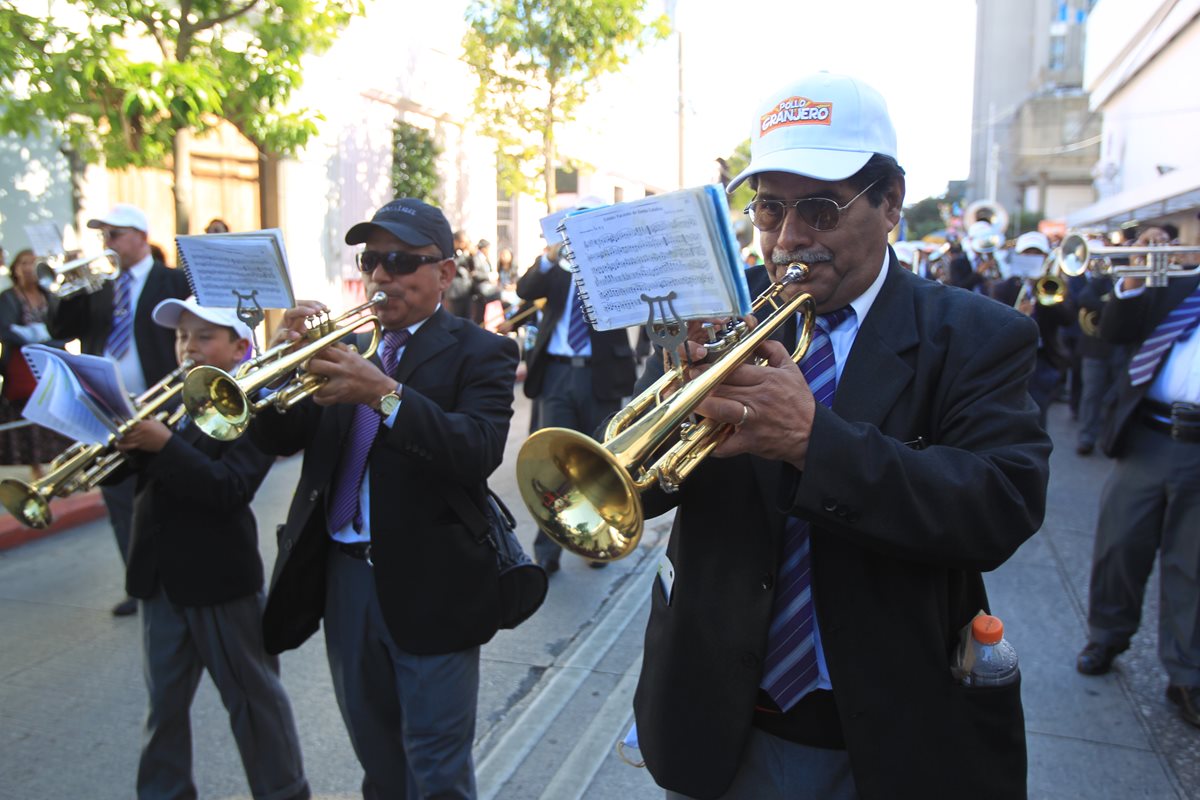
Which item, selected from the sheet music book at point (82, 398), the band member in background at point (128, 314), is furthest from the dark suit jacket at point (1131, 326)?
the band member in background at point (128, 314)

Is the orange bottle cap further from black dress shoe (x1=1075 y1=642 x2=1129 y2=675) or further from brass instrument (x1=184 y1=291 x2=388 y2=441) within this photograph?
black dress shoe (x1=1075 y1=642 x2=1129 y2=675)

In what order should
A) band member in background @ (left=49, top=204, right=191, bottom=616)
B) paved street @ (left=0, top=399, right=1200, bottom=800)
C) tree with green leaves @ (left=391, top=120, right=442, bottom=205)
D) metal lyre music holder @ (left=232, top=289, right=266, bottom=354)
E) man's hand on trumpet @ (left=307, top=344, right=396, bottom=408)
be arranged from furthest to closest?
1. tree with green leaves @ (left=391, top=120, right=442, bottom=205)
2. band member in background @ (left=49, top=204, right=191, bottom=616)
3. paved street @ (left=0, top=399, right=1200, bottom=800)
4. metal lyre music holder @ (left=232, top=289, right=266, bottom=354)
5. man's hand on trumpet @ (left=307, top=344, right=396, bottom=408)

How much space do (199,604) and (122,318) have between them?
2.81 metres

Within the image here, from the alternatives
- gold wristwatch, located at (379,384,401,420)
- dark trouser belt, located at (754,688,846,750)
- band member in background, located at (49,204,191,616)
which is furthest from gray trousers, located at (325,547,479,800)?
band member in background, located at (49,204,191,616)

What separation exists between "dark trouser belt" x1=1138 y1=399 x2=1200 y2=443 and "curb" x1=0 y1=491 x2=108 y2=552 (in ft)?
21.1

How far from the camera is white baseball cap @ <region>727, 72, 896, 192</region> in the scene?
6.04 ft

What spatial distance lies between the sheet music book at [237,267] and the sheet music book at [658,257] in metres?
1.38

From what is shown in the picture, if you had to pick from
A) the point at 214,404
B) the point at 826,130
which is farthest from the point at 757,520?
the point at 214,404

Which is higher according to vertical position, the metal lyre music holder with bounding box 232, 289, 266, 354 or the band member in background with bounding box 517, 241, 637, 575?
the metal lyre music holder with bounding box 232, 289, 266, 354

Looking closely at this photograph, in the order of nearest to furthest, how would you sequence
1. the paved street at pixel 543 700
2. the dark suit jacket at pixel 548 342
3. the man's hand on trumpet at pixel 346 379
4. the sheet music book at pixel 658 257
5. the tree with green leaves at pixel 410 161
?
the sheet music book at pixel 658 257, the man's hand on trumpet at pixel 346 379, the paved street at pixel 543 700, the dark suit jacket at pixel 548 342, the tree with green leaves at pixel 410 161

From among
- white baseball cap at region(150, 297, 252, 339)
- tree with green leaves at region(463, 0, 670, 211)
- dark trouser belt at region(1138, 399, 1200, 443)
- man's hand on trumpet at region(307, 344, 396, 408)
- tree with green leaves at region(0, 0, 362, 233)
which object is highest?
tree with green leaves at region(463, 0, 670, 211)

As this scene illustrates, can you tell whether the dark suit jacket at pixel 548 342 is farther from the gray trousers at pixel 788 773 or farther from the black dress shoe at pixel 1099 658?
the gray trousers at pixel 788 773

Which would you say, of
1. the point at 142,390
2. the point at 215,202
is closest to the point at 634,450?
the point at 142,390

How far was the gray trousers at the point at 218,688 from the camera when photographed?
3.08 m
